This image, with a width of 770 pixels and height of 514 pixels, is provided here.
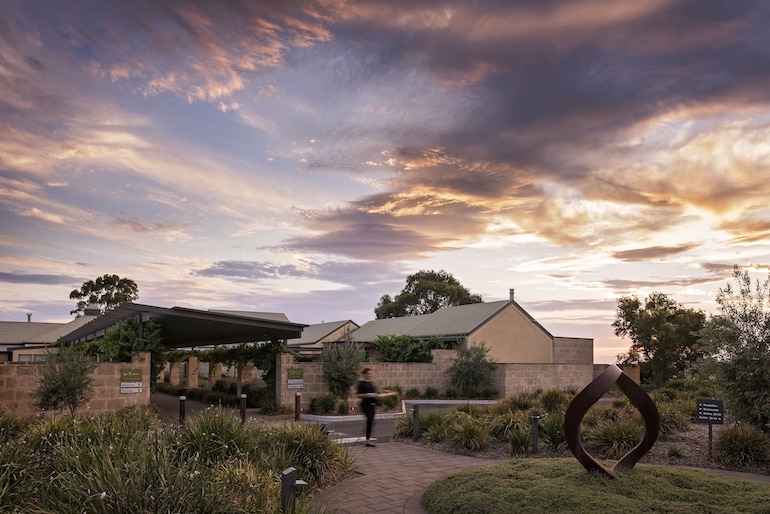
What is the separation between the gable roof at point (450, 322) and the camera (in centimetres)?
3619

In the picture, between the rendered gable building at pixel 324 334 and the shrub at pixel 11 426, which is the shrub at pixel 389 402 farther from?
the rendered gable building at pixel 324 334

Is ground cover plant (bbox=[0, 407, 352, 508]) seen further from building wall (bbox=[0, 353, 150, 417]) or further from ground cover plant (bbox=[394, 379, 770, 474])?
building wall (bbox=[0, 353, 150, 417])

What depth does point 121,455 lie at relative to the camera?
264 inches

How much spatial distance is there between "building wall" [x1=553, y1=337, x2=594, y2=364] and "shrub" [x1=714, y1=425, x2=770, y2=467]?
97.8 feet

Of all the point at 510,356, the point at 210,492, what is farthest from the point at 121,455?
the point at 510,356

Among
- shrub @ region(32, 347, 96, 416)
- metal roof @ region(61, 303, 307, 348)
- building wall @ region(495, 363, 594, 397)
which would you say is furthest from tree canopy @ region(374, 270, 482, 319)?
shrub @ region(32, 347, 96, 416)

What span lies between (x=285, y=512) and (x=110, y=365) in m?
15.2

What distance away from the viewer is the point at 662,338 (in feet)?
147

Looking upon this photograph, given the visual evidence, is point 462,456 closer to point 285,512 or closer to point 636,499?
Answer: point 636,499

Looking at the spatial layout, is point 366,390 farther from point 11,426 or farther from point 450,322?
point 450,322

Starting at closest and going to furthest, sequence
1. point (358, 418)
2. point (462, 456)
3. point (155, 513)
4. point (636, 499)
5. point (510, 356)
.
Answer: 1. point (155, 513)
2. point (636, 499)
3. point (462, 456)
4. point (358, 418)
5. point (510, 356)

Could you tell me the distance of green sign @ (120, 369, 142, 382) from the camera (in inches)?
746

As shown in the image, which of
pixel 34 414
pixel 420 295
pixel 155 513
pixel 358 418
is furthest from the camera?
pixel 420 295

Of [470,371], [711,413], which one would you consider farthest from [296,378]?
[711,413]
